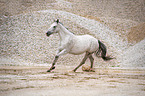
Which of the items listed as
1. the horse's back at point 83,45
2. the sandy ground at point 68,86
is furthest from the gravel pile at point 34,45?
the sandy ground at point 68,86

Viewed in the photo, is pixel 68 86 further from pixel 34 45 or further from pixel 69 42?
pixel 34 45

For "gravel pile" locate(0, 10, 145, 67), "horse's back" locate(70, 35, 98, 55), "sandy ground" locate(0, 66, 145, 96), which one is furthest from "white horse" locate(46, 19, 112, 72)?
"gravel pile" locate(0, 10, 145, 67)

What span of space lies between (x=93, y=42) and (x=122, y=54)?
10.00m

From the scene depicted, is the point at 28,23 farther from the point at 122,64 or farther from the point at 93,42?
the point at 93,42

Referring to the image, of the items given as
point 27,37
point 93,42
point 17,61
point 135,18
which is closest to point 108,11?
point 135,18

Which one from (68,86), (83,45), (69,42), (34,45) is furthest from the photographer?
(34,45)

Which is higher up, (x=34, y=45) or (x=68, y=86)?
(x=34, y=45)

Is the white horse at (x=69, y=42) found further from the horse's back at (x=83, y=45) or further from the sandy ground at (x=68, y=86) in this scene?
the sandy ground at (x=68, y=86)

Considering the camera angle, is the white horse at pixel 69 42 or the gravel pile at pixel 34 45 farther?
the gravel pile at pixel 34 45

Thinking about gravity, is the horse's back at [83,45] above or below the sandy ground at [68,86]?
above

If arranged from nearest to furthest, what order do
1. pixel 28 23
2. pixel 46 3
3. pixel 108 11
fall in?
pixel 28 23
pixel 46 3
pixel 108 11

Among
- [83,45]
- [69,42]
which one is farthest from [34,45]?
[69,42]

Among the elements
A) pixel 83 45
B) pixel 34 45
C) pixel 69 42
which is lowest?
pixel 34 45

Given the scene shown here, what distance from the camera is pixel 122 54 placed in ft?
58.7
